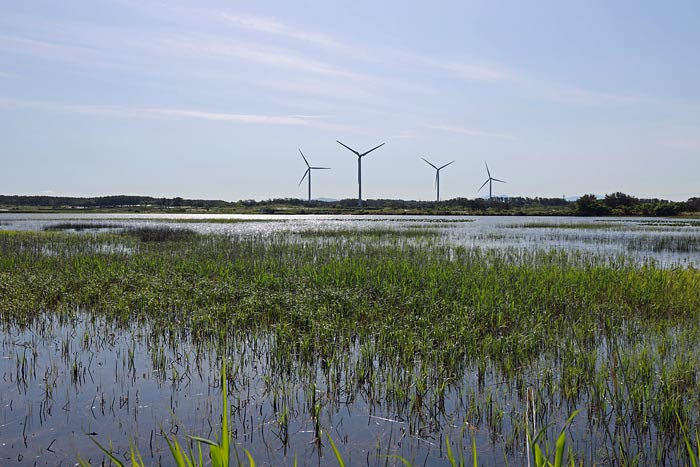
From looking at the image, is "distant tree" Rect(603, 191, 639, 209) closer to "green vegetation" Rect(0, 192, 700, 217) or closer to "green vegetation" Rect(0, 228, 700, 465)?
"green vegetation" Rect(0, 192, 700, 217)

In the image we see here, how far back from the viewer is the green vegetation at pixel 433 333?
6.71 metres

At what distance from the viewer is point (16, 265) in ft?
63.1

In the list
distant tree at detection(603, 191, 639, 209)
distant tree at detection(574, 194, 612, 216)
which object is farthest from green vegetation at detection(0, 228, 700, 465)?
distant tree at detection(603, 191, 639, 209)

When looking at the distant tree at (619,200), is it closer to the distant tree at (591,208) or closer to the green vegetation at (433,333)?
the distant tree at (591,208)

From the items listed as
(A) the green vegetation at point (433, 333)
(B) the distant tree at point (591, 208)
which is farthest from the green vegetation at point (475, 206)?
(A) the green vegetation at point (433, 333)

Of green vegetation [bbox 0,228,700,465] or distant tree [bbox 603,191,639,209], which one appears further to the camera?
distant tree [bbox 603,191,639,209]

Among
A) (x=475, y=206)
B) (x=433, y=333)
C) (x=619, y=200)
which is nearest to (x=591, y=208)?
(x=619, y=200)

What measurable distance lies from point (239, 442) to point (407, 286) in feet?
30.4

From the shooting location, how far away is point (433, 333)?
33.4 ft

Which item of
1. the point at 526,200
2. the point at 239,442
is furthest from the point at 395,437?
the point at 526,200

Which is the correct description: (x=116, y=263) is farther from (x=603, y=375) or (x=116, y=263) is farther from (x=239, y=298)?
(x=603, y=375)

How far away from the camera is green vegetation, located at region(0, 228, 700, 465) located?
6.71 metres

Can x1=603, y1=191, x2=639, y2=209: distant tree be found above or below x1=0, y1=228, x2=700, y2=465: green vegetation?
above

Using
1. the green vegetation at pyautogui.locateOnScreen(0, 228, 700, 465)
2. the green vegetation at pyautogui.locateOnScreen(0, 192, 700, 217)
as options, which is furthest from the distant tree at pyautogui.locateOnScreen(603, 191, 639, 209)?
the green vegetation at pyautogui.locateOnScreen(0, 228, 700, 465)
